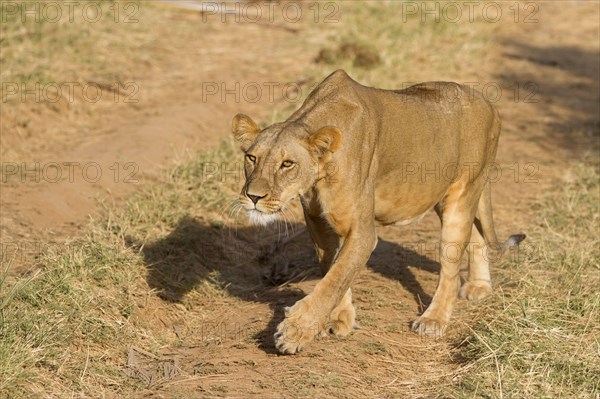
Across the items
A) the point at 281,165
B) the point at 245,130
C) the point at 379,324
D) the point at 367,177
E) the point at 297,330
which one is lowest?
the point at 379,324

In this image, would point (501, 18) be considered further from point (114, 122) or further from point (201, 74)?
point (114, 122)

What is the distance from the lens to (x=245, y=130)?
219 inches

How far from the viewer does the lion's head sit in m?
5.16

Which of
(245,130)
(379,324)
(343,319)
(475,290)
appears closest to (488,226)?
(475,290)

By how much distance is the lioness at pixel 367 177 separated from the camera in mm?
5305

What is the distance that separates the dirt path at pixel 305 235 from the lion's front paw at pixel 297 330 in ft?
0.51

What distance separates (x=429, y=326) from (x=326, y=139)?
169cm

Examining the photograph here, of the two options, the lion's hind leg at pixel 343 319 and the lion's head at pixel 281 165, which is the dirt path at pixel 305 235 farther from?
the lion's head at pixel 281 165

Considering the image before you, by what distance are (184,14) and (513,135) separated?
6.34 meters

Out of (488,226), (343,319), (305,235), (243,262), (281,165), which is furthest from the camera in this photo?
(305,235)

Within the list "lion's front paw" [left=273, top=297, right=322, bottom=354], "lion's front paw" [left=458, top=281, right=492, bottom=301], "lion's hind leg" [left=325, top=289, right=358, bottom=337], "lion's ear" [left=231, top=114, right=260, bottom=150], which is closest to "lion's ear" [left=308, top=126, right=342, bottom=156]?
"lion's ear" [left=231, top=114, right=260, bottom=150]

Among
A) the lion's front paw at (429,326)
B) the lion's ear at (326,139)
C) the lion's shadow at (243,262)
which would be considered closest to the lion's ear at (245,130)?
the lion's ear at (326,139)

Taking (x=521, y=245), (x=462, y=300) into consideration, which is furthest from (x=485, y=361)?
(x=521, y=245)

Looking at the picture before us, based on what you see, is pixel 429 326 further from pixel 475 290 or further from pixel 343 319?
pixel 475 290
